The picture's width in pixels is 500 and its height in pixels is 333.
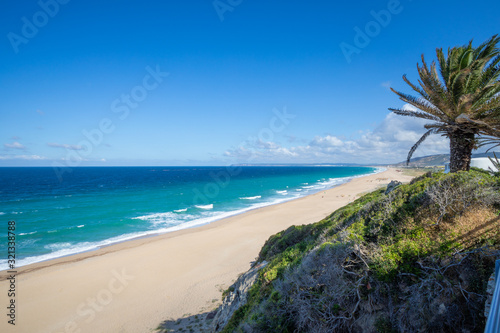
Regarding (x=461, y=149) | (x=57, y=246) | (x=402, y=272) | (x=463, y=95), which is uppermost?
(x=463, y=95)

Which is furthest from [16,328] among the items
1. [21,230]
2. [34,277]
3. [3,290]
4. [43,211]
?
[43,211]

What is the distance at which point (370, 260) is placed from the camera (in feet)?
15.0

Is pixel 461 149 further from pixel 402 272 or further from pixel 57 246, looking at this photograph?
pixel 57 246

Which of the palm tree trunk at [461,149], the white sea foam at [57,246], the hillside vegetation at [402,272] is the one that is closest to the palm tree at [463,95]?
the palm tree trunk at [461,149]

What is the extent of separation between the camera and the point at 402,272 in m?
4.18

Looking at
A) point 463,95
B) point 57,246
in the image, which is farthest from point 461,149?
point 57,246

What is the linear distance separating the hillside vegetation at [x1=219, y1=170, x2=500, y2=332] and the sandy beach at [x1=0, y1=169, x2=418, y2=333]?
589 centimetres

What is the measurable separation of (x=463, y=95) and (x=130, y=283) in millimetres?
16843

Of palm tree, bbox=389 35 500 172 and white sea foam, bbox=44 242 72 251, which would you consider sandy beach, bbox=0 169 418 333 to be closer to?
white sea foam, bbox=44 242 72 251

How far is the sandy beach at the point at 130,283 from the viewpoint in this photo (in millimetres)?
9711

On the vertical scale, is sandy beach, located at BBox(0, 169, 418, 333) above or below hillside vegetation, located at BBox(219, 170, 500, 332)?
below

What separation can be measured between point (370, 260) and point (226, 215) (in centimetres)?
2585

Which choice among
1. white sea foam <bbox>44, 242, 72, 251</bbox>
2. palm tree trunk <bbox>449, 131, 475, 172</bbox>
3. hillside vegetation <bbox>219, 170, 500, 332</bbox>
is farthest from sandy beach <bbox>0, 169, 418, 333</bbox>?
palm tree trunk <bbox>449, 131, 475, 172</bbox>

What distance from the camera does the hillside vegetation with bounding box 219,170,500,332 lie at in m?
3.59
